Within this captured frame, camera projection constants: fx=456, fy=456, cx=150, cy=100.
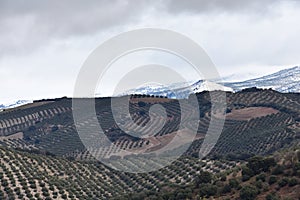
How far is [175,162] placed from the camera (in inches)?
3233

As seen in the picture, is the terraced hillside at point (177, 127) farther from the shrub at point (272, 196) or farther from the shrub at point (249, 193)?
the shrub at point (272, 196)

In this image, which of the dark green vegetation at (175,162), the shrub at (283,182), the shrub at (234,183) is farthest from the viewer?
the dark green vegetation at (175,162)

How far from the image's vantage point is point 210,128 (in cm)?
14250

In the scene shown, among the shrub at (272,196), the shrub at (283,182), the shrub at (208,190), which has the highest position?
the shrub at (283,182)

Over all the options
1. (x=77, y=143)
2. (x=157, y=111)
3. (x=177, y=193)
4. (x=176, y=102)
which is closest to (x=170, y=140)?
(x=77, y=143)

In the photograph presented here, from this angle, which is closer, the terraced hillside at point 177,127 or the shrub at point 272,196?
the shrub at point 272,196

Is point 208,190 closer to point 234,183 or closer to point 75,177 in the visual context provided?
point 234,183

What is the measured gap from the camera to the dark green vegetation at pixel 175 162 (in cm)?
3950

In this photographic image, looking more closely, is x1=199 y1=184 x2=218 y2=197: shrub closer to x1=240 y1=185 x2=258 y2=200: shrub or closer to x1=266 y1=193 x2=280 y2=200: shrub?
x1=240 y1=185 x2=258 y2=200: shrub

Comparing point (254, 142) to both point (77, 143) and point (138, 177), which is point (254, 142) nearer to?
point (138, 177)

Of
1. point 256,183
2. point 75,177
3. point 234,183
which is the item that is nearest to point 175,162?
point 75,177

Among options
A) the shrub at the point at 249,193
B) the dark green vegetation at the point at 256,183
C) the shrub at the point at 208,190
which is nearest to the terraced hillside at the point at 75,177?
the dark green vegetation at the point at 256,183

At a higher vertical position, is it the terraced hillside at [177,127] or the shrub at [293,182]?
the terraced hillside at [177,127]

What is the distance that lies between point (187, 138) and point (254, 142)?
29635 millimetres
